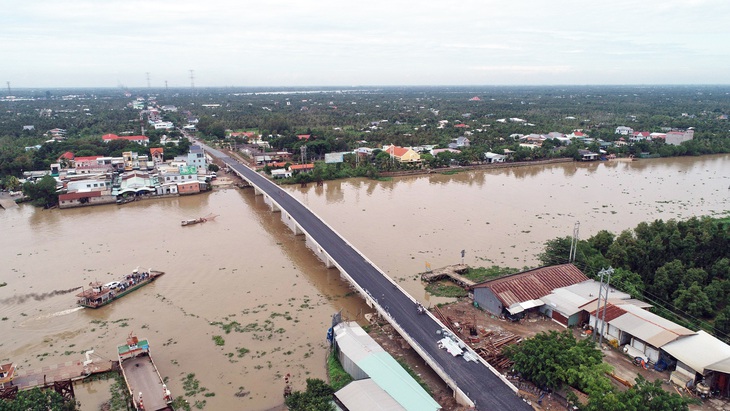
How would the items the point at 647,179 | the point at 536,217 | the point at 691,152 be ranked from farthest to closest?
the point at 691,152, the point at 647,179, the point at 536,217

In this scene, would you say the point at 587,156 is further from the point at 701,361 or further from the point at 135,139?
the point at 135,139

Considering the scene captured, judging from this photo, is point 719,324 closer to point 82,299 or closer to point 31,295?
point 82,299

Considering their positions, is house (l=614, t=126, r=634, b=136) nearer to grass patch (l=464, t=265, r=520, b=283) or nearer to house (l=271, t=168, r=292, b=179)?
house (l=271, t=168, r=292, b=179)

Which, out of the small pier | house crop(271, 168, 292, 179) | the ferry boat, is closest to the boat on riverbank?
the ferry boat

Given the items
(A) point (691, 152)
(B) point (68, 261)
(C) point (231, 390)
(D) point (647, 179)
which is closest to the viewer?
(C) point (231, 390)

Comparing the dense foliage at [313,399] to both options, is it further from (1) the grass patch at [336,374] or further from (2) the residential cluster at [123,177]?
(2) the residential cluster at [123,177]

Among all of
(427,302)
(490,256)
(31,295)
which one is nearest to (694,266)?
(490,256)

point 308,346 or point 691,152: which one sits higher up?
point 691,152

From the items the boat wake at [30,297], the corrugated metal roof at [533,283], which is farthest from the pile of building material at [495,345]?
the boat wake at [30,297]
